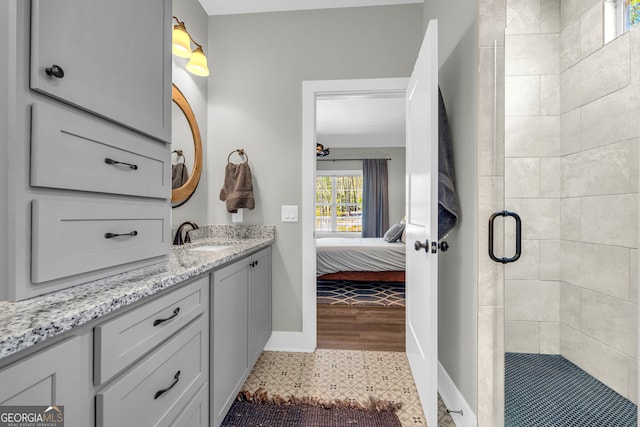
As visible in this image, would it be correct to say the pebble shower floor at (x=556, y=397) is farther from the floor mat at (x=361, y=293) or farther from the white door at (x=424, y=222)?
the floor mat at (x=361, y=293)

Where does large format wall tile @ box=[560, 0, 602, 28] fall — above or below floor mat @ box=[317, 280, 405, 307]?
above

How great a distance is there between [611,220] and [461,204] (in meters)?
0.71

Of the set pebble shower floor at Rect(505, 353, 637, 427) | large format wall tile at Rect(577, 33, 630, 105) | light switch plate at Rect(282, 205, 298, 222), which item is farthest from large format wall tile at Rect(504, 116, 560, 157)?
light switch plate at Rect(282, 205, 298, 222)

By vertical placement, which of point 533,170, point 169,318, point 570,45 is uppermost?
point 570,45

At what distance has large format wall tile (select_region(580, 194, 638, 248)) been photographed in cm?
92

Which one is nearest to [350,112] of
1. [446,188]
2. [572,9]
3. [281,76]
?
[281,76]

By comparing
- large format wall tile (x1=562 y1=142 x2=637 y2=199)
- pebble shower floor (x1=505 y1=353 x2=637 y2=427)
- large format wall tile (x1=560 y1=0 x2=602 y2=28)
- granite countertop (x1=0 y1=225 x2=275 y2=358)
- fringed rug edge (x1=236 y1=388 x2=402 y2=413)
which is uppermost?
large format wall tile (x1=560 y1=0 x2=602 y2=28)

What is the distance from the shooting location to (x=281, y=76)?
2.50 metres

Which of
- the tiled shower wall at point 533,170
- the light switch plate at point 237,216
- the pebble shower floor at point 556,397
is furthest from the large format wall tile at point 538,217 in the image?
the light switch plate at point 237,216

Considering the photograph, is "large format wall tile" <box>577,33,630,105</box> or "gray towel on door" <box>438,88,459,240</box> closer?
"large format wall tile" <box>577,33,630,105</box>

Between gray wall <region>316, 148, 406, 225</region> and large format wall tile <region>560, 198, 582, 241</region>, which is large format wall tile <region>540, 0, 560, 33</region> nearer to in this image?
large format wall tile <region>560, 198, 582, 241</region>

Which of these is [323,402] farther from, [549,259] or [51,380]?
[51,380]

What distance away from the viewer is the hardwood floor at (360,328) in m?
2.57

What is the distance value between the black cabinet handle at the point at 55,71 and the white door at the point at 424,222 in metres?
1.37
